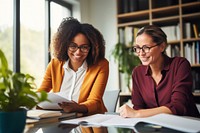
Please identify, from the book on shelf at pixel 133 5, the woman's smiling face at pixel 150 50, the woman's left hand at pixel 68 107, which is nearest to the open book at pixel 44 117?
the woman's left hand at pixel 68 107

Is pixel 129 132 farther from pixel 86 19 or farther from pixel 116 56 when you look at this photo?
pixel 86 19

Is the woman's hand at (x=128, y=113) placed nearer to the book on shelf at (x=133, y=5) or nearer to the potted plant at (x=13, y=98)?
the potted plant at (x=13, y=98)

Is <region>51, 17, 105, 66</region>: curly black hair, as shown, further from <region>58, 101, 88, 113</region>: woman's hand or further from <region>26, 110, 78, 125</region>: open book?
<region>26, 110, 78, 125</region>: open book

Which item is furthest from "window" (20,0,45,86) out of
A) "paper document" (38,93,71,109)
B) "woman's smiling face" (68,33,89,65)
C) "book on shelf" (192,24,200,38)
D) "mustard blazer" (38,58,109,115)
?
"book on shelf" (192,24,200,38)

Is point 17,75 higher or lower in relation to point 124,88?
higher

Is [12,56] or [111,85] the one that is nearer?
[12,56]

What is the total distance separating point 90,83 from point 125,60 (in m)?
1.66

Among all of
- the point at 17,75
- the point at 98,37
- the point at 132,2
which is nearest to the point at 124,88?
the point at 132,2

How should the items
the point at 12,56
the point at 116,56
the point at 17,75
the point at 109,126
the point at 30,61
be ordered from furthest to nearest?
the point at 116,56, the point at 30,61, the point at 12,56, the point at 109,126, the point at 17,75

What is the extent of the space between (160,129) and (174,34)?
2362 millimetres

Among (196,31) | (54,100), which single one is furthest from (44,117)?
(196,31)

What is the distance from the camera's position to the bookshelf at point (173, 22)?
295 cm

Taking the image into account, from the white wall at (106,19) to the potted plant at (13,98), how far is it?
2791mm

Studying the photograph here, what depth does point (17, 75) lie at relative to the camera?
0.73m
